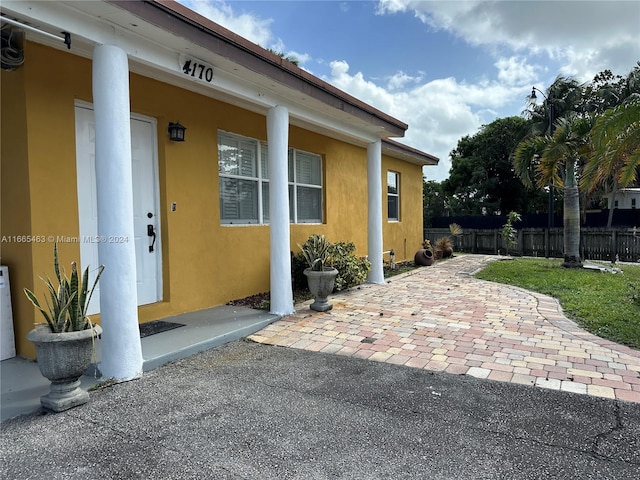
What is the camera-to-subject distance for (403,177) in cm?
1264

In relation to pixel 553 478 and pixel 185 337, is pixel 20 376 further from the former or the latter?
pixel 553 478

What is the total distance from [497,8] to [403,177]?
553cm

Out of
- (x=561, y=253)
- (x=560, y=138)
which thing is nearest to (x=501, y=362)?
(x=560, y=138)

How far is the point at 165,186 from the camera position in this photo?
5457 mm

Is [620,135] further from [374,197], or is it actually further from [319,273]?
[319,273]

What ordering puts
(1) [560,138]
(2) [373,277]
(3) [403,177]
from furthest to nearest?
(3) [403,177], (1) [560,138], (2) [373,277]

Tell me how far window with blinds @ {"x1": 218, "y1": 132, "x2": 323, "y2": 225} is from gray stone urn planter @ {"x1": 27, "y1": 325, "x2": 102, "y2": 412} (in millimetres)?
3643

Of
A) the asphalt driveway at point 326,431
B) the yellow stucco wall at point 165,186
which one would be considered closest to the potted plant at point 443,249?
the yellow stucco wall at point 165,186

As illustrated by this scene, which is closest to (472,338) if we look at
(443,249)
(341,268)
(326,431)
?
(326,431)

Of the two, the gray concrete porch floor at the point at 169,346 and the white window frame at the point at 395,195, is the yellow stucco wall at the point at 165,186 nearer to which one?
the gray concrete porch floor at the point at 169,346

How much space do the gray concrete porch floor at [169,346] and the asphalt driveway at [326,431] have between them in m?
0.22

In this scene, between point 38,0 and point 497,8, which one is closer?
point 38,0

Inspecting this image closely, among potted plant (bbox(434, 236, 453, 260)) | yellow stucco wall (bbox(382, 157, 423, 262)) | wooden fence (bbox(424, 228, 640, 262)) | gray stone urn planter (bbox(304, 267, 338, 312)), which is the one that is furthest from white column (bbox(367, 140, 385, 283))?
wooden fence (bbox(424, 228, 640, 262))

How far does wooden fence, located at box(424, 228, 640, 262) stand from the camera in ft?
47.3
